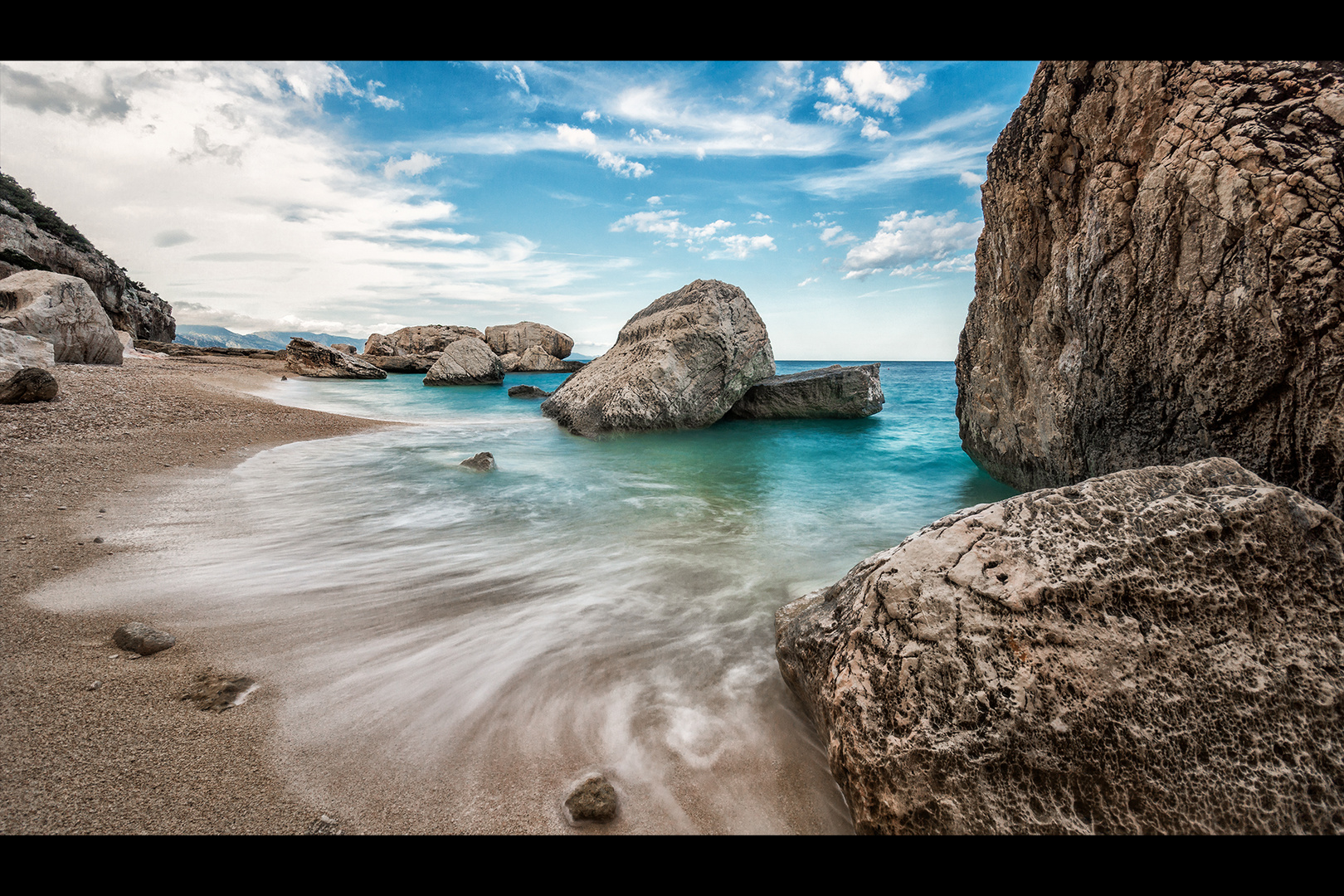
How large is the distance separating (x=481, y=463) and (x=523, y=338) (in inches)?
1577

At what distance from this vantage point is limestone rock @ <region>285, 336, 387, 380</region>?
27778 mm

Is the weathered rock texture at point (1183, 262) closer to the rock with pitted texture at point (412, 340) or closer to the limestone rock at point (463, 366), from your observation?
the limestone rock at point (463, 366)

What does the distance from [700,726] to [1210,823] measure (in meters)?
1.77

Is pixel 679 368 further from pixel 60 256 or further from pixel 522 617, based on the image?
pixel 60 256

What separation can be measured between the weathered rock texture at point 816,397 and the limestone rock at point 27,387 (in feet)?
44.1

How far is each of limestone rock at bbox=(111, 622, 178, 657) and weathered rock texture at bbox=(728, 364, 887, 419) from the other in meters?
13.5

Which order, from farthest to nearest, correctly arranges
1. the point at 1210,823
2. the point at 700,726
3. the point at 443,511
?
the point at 443,511 → the point at 700,726 → the point at 1210,823

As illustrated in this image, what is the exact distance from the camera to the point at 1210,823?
1.50 m

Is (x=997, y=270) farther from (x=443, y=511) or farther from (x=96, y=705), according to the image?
(x=96, y=705)

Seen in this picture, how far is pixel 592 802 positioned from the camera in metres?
1.87

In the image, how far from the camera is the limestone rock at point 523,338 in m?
45.4

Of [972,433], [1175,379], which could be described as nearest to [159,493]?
[1175,379]

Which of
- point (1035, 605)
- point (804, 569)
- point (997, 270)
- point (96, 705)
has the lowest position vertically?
point (804, 569)

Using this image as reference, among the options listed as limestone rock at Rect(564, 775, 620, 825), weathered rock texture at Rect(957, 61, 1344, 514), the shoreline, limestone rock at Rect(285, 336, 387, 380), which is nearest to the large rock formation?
limestone rock at Rect(564, 775, 620, 825)
